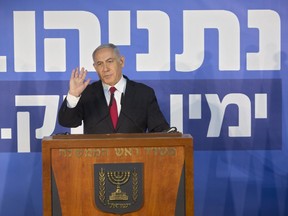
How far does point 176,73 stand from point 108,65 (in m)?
1.36

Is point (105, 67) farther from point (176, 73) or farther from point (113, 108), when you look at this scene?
point (176, 73)

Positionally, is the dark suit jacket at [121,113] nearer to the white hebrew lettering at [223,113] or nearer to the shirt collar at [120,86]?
the shirt collar at [120,86]

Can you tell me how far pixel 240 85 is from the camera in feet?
12.4

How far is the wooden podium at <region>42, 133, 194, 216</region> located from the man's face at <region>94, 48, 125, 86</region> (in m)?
0.61

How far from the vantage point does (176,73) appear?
3.75 meters

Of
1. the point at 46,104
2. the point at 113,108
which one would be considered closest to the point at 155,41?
the point at 46,104

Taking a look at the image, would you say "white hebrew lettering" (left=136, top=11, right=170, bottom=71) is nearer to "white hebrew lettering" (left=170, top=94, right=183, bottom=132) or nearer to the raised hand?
"white hebrew lettering" (left=170, top=94, right=183, bottom=132)

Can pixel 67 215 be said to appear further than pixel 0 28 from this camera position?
No

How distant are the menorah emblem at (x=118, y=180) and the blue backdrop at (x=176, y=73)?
189 centimetres

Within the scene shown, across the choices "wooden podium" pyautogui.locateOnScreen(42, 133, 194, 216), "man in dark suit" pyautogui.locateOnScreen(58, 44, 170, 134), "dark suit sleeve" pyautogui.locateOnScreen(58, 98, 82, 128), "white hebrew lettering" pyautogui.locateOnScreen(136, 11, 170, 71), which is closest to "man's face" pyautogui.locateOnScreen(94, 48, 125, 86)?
"man in dark suit" pyautogui.locateOnScreen(58, 44, 170, 134)

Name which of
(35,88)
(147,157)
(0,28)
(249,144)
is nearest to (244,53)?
(249,144)

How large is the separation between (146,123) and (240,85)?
1.50m

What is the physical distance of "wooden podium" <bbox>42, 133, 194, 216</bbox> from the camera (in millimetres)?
1895

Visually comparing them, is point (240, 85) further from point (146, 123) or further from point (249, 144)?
point (146, 123)
